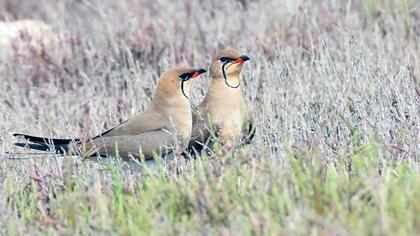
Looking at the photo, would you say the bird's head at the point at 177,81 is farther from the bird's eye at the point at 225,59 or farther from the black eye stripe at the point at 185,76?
the bird's eye at the point at 225,59

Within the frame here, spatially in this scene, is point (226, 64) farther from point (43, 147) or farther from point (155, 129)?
point (43, 147)

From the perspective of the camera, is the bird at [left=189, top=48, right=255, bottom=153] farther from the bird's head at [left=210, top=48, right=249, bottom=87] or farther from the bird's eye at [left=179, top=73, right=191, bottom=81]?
the bird's eye at [left=179, top=73, right=191, bottom=81]

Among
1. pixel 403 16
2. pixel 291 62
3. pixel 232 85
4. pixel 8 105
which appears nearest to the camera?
pixel 232 85

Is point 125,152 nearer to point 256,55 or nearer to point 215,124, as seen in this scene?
point 215,124

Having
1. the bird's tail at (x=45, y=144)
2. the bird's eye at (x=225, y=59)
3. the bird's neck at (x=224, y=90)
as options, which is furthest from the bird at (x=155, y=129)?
the bird's eye at (x=225, y=59)

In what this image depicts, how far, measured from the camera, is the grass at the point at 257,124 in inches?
147

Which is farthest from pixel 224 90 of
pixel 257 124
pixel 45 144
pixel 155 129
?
pixel 45 144

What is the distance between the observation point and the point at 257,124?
6094 millimetres

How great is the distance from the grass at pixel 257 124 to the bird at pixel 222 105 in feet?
A: 0.79

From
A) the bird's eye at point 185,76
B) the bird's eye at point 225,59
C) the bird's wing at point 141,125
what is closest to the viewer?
the bird's wing at point 141,125

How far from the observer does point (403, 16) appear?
8.67 metres

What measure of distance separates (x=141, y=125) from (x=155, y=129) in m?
0.10

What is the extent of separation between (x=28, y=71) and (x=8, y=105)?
3.28 feet

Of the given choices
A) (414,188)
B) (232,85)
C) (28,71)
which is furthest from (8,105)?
(414,188)
